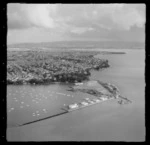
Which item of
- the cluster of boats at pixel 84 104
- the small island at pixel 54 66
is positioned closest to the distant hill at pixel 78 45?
the small island at pixel 54 66

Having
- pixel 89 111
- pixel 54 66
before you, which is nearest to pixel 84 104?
pixel 89 111

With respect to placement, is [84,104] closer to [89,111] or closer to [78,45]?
[89,111]

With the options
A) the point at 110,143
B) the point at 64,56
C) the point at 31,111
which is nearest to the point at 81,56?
the point at 64,56

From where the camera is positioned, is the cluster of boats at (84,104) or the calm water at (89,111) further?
the cluster of boats at (84,104)

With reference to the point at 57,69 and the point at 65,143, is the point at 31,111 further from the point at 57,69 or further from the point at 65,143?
the point at 65,143

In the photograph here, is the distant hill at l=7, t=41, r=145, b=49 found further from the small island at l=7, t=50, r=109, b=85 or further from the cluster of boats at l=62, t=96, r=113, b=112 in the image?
the cluster of boats at l=62, t=96, r=113, b=112

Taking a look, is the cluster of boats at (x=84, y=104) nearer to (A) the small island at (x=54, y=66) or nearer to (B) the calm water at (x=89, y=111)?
(B) the calm water at (x=89, y=111)

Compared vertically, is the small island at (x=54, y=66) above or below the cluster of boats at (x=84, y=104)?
above

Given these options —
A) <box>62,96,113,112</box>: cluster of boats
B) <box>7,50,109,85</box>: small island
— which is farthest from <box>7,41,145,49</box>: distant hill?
<box>62,96,113,112</box>: cluster of boats

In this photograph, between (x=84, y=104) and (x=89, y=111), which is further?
(x=84, y=104)
